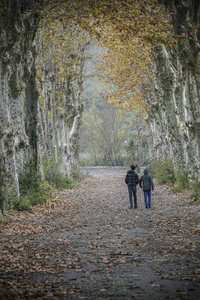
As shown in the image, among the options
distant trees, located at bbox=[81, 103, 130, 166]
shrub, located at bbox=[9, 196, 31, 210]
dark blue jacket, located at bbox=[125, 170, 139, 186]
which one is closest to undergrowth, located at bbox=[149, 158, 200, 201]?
dark blue jacket, located at bbox=[125, 170, 139, 186]

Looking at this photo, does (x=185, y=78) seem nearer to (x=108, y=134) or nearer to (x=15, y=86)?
(x=15, y=86)

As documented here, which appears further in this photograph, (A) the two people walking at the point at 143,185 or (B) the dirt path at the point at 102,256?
(A) the two people walking at the point at 143,185

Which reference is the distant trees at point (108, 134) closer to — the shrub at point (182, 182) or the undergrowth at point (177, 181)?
the undergrowth at point (177, 181)

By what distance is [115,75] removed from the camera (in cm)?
2992

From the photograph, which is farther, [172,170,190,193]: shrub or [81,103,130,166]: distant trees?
[81,103,130,166]: distant trees

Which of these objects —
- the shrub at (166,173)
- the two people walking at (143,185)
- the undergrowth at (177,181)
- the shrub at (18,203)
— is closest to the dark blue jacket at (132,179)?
the two people walking at (143,185)

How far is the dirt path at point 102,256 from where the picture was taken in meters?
4.76

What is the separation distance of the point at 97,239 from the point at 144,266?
8.87ft

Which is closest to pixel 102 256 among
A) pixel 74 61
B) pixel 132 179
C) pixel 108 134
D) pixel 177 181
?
pixel 132 179

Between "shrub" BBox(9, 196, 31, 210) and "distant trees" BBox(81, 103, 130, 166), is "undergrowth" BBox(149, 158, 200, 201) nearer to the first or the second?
"shrub" BBox(9, 196, 31, 210)

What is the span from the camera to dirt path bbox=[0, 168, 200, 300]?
4758 millimetres

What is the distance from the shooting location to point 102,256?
22.1 ft

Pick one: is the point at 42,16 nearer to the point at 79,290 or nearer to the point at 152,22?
the point at 152,22

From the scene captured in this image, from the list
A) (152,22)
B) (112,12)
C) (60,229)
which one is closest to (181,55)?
(152,22)
